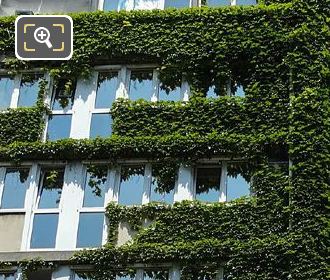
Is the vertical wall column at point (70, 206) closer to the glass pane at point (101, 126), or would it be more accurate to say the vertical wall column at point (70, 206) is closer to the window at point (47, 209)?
the window at point (47, 209)

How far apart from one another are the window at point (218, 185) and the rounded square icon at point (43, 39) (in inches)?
555

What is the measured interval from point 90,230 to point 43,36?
14323 millimetres

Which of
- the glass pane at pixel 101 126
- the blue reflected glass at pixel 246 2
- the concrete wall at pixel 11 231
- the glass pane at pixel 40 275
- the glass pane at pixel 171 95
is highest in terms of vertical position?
the blue reflected glass at pixel 246 2

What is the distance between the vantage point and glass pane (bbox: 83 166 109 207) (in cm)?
2439

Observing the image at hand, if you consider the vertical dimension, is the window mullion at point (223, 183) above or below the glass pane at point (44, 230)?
above

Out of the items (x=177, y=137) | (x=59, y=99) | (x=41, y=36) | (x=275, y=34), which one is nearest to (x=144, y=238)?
(x=177, y=137)

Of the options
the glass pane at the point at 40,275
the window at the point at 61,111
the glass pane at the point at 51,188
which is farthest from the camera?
the window at the point at 61,111

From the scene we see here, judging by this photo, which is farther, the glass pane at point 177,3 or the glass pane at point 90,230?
the glass pane at point 177,3

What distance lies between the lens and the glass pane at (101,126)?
83.1 ft

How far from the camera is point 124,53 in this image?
26.2 meters

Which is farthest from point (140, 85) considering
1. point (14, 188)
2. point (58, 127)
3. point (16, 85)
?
point (14, 188)

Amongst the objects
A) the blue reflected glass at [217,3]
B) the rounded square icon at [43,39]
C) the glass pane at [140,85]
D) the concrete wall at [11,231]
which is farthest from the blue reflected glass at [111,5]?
the rounded square icon at [43,39]

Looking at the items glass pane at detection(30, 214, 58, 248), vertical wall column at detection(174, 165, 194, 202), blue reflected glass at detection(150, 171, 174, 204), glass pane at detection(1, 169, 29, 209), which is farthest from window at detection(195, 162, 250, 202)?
glass pane at detection(1, 169, 29, 209)

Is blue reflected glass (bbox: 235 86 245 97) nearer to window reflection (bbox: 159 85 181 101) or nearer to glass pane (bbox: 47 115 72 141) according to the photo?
window reflection (bbox: 159 85 181 101)
